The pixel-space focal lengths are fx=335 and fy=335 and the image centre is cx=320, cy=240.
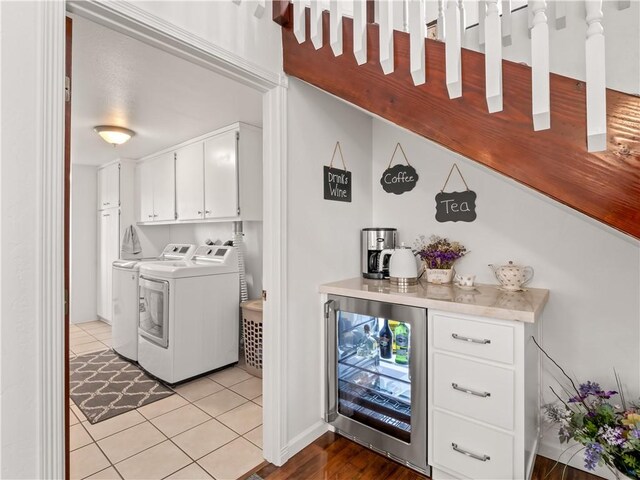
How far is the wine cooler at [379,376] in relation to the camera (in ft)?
5.68

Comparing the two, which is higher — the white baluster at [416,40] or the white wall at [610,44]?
the white wall at [610,44]

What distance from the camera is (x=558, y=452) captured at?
6.11 feet

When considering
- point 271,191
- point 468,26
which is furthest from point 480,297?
point 468,26

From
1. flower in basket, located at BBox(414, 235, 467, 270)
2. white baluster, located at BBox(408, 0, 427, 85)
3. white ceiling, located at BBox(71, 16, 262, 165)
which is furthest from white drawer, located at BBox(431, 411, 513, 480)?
white ceiling, located at BBox(71, 16, 262, 165)

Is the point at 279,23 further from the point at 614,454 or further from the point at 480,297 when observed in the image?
the point at 614,454

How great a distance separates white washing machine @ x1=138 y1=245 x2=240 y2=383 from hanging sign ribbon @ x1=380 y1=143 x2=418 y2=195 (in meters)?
1.66

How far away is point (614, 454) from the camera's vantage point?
54.6 inches

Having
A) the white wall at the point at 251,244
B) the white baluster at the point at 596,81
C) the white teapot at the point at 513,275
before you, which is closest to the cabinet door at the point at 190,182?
the white wall at the point at 251,244

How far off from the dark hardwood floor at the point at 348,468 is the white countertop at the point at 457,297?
906 millimetres

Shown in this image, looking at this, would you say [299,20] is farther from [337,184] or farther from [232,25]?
[337,184]

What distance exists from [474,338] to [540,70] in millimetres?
1102

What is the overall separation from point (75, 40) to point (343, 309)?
6.80ft

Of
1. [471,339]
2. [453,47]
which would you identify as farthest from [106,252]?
[453,47]

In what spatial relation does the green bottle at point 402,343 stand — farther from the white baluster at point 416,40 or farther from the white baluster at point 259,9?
the white baluster at point 259,9
